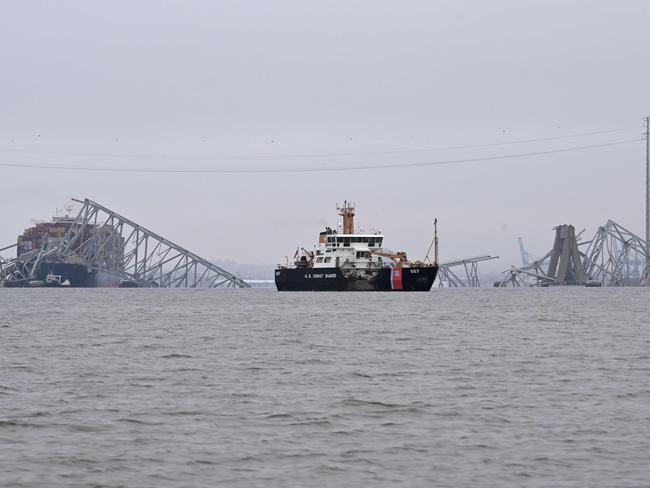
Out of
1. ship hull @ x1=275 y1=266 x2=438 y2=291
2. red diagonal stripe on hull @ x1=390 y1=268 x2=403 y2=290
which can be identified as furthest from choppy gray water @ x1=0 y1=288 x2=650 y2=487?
ship hull @ x1=275 y1=266 x2=438 y2=291

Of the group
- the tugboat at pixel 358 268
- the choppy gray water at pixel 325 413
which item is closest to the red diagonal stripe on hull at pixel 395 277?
the tugboat at pixel 358 268

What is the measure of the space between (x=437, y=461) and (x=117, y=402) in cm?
1106

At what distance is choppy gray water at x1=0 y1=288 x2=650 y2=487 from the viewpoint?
20.8 m

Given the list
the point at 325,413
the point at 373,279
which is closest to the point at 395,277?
the point at 373,279

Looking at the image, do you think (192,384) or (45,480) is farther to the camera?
(192,384)

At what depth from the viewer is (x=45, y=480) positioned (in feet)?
65.6

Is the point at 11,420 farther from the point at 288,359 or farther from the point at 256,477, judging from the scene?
the point at 288,359

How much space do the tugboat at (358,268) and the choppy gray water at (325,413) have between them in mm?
94778

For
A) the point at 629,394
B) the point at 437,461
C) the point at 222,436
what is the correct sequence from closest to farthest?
the point at 437,461 → the point at 222,436 → the point at 629,394

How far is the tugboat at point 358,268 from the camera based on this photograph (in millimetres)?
148875

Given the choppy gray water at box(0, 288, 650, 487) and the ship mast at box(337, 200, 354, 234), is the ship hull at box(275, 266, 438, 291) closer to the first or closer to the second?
the ship mast at box(337, 200, 354, 234)

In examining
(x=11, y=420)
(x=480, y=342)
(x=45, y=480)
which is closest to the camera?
(x=45, y=480)

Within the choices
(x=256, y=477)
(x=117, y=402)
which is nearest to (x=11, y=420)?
(x=117, y=402)

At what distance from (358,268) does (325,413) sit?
403 feet
